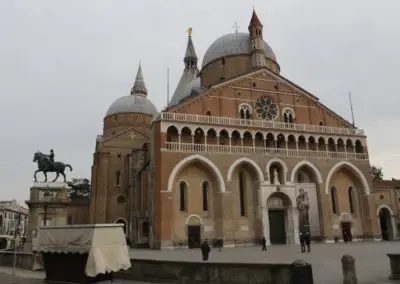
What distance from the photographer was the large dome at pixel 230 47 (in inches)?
1543

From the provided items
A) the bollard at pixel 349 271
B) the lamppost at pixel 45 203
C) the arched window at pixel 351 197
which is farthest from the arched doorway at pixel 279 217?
the bollard at pixel 349 271

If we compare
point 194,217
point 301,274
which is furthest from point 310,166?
point 301,274

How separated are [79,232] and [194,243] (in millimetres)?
18109

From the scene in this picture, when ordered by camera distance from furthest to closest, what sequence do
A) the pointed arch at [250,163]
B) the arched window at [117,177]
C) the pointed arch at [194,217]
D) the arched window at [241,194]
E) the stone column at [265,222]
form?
the arched window at [117,177], the arched window at [241,194], the pointed arch at [250,163], the stone column at [265,222], the pointed arch at [194,217]

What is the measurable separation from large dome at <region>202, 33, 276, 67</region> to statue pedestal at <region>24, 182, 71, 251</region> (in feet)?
79.9

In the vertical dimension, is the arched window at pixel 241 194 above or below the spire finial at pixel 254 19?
below

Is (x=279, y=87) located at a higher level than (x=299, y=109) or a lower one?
higher

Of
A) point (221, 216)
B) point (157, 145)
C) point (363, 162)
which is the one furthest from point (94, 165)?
point (363, 162)

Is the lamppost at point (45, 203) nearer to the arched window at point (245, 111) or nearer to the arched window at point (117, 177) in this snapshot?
the arched window at point (245, 111)

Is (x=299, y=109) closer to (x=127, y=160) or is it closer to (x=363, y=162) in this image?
(x=363, y=162)

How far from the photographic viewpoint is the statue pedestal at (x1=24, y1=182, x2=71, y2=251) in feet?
69.1

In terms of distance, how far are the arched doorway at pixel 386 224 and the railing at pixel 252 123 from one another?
8109 mm

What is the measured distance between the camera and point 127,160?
4366 centimetres

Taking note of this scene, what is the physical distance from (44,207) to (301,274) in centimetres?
1752
